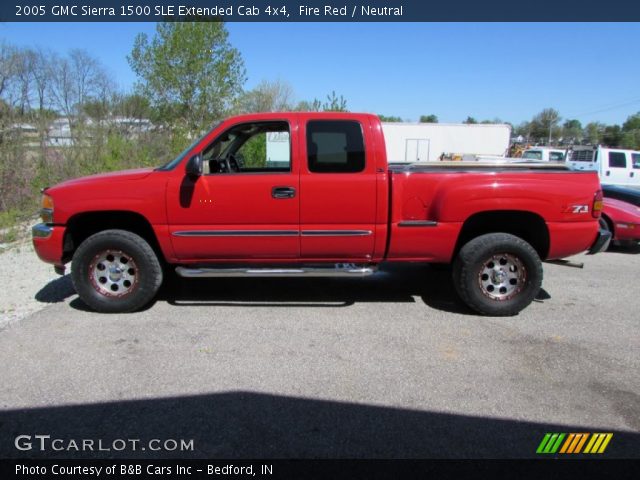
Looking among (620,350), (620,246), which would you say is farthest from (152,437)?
(620,246)

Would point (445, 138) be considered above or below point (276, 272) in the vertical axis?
above

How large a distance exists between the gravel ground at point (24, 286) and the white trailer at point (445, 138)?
22735 millimetres

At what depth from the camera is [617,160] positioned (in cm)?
1992

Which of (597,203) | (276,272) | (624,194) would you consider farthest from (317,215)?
(624,194)

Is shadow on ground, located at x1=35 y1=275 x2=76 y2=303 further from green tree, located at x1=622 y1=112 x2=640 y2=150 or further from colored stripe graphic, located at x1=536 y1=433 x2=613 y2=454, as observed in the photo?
green tree, located at x1=622 y1=112 x2=640 y2=150

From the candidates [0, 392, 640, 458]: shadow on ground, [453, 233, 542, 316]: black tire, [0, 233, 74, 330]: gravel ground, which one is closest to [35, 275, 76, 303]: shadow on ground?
[0, 233, 74, 330]: gravel ground

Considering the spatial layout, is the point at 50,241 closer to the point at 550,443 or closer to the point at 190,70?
the point at 550,443

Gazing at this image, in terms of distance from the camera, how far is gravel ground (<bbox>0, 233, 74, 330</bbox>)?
498 centimetres

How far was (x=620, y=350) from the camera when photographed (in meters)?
4.07

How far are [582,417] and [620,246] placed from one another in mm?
7008

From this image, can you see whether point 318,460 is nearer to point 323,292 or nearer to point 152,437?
point 152,437

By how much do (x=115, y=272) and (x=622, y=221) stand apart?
26.6 feet

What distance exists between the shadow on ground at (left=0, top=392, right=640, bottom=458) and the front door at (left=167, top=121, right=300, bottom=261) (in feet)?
6.07

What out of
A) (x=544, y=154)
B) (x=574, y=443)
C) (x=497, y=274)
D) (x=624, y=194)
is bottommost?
(x=574, y=443)
